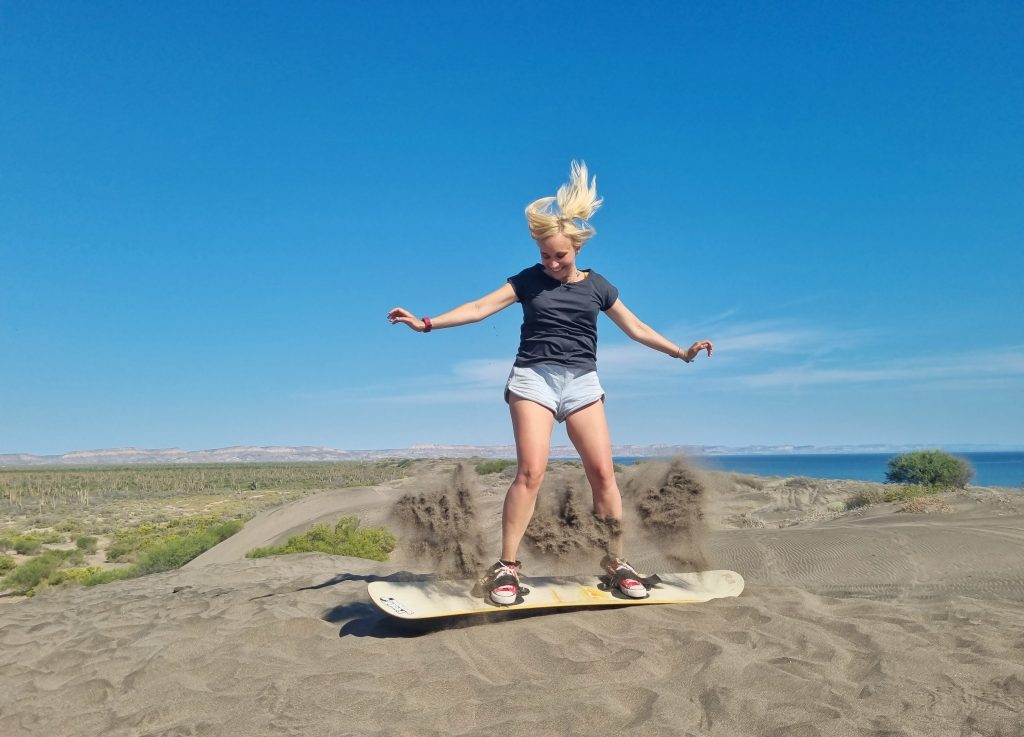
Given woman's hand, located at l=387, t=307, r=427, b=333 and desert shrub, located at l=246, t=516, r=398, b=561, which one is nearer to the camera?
woman's hand, located at l=387, t=307, r=427, b=333

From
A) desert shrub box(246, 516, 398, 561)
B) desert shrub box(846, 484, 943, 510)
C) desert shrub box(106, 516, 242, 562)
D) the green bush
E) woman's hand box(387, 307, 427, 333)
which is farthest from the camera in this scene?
the green bush

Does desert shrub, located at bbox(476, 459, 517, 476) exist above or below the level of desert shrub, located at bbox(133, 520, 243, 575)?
above

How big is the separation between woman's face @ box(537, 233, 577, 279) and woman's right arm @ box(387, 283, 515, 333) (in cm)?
30

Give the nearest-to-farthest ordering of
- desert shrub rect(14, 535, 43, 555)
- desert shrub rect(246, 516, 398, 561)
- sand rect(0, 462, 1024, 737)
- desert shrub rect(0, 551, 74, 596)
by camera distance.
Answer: sand rect(0, 462, 1024, 737)
desert shrub rect(246, 516, 398, 561)
desert shrub rect(0, 551, 74, 596)
desert shrub rect(14, 535, 43, 555)

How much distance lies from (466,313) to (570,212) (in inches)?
38.6

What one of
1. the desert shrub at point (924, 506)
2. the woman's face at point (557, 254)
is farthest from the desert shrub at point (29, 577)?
the desert shrub at point (924, 506)

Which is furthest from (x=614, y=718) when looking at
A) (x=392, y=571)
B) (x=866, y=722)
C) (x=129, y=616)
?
(x=392, y=571)

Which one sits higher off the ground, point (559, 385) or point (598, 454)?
point (559, 385)

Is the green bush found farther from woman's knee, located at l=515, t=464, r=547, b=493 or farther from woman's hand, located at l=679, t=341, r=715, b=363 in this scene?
woman's knee, located at l=515, t=464, r=547, b=493

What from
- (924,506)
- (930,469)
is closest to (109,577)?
(924,506)

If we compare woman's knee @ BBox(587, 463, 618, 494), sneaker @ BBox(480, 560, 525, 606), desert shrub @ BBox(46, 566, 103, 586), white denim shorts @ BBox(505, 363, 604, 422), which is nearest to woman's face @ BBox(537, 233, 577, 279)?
white denim shorts @ BBox(505, 363, 604, 422)

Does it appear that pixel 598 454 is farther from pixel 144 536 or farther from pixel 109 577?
pixel 144 536

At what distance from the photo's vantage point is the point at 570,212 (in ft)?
15.2

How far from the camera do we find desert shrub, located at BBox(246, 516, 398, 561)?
9.98 metres
